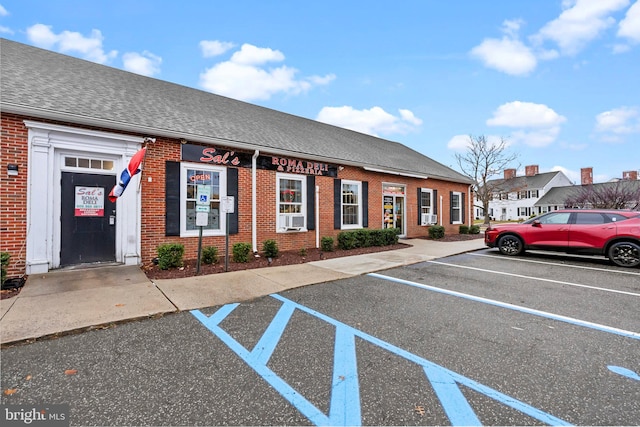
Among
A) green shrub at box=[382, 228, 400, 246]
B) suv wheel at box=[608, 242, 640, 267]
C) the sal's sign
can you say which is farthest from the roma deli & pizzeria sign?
suv wheel at box=[608, 242, 640, 267]

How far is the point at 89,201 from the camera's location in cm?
680

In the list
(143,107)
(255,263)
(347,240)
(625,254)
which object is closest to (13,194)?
(143,107)

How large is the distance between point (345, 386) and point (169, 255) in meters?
5.73

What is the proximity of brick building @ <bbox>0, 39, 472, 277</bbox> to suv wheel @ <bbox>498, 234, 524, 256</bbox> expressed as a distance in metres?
4.67

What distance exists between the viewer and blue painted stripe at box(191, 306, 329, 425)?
2.21 m

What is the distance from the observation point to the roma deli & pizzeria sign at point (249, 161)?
26.6ft

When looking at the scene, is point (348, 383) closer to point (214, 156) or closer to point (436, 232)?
point (214, 156)

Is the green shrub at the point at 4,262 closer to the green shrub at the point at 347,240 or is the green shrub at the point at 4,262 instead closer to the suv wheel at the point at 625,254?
the green shrub at the point at 347,240

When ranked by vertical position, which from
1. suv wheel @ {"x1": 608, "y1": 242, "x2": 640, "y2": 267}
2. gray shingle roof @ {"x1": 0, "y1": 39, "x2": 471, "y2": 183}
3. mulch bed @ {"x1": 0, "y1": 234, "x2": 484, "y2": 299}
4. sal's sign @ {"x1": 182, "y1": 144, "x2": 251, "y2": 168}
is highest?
gray shingle roof @ {"x1": 0, "y1": 39, "x2": 471, "y2": 183}

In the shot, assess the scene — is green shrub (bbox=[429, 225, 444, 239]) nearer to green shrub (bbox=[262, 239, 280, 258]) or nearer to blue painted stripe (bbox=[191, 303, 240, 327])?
green shrub (bbox=[262, 239, 280, 258])

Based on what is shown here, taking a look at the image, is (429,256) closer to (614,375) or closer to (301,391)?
(614,375)

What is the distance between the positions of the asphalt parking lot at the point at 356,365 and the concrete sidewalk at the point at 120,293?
370 mm

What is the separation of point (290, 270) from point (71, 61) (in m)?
9.94

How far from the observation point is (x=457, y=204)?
1755 centimetres
